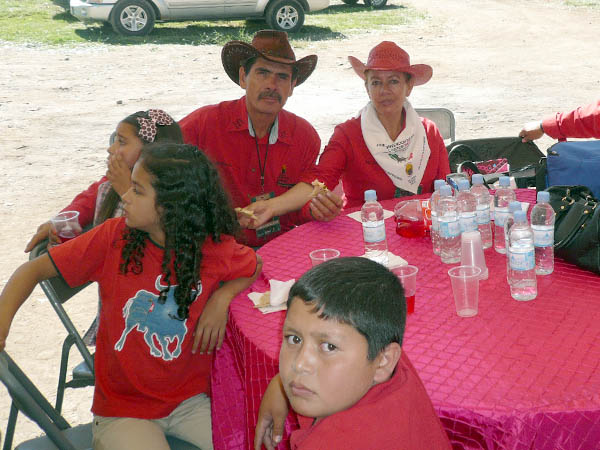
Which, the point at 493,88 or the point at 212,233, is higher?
the point at 212,233

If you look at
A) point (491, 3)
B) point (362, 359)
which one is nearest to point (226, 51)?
point (362, 359)

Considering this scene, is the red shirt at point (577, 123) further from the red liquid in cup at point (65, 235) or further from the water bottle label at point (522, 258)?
the red liquid in cup at point (65, 235)

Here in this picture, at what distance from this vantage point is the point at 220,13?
14422 mm

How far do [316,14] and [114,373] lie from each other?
52.8 feet

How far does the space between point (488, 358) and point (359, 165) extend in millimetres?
2015

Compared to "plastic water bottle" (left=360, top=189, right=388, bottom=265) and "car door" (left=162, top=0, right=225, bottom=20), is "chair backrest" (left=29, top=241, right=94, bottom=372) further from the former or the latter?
"car door" (left=162, top=0, right=225, bottom=20)

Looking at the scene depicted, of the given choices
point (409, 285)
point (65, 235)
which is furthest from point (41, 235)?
point (409, 285)

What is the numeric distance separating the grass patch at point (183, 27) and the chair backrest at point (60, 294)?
38.1ft

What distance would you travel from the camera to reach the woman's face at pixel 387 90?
12.9 ft

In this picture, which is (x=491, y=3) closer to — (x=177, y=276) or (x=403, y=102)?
(x=403, y=102)

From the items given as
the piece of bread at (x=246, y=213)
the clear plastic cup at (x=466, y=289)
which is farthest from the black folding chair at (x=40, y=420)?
the piece of bread at (x=246, y=213)

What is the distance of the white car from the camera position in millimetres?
14109

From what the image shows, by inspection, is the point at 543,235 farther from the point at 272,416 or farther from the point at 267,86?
the point at 267,86

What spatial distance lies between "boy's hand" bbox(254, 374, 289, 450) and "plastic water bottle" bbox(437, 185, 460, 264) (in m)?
0.98
